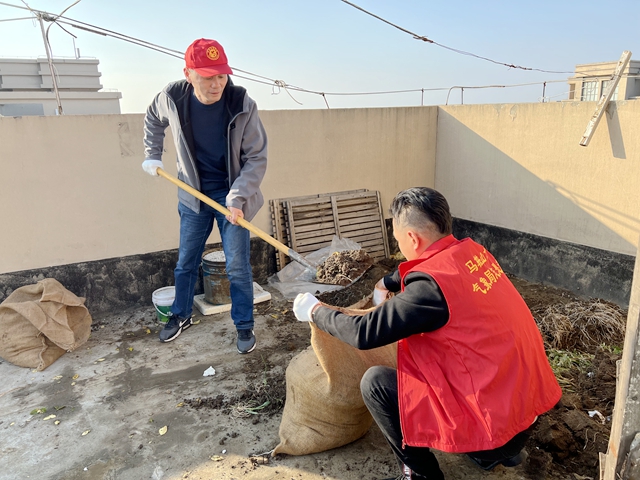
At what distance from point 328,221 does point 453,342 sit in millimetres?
3418

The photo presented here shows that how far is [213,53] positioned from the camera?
2639mm

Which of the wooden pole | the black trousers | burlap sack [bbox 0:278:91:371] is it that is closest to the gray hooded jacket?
burlap sack [bbox 0:278:91:371]

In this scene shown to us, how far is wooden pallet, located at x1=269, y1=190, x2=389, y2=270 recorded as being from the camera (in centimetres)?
459

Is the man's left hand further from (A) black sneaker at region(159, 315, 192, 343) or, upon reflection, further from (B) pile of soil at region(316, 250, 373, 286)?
(B) pile of soil at region(316, 250, 373, 286)

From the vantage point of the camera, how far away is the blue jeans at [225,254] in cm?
307

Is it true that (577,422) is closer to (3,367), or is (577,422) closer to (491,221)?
(491,221)

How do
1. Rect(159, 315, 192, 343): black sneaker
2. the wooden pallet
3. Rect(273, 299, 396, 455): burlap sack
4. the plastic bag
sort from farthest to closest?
1. the wooden pallet
2. the plastic bag
3. Rect(159, 315, 192, 343): black sneaker
4. Rect(273, 299, 396, 455): burlap sack

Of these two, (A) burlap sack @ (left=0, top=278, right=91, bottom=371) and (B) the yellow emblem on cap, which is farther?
(A) burlap sack @ (left=0, top=278, right=91, bottom=371)

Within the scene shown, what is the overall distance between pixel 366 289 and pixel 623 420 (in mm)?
3073

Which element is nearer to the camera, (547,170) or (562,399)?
(562,399)

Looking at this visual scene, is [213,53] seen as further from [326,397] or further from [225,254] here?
[326,397]

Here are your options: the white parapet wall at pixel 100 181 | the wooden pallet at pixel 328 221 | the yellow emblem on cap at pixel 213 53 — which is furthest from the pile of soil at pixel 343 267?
the yellow emblem on cap at pixel 213 53

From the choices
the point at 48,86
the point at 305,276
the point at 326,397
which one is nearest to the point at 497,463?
the point at 326,397

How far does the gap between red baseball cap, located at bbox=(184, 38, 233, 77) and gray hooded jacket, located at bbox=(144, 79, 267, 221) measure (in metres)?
0.28
